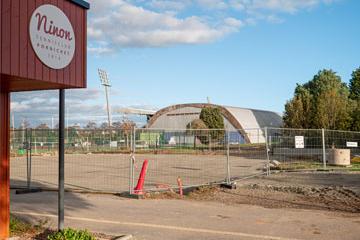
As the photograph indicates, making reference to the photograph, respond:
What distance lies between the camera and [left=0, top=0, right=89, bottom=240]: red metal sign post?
6.27m

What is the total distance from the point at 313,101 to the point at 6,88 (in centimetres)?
3980

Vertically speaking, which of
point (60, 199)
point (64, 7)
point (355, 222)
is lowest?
point (355, 222)

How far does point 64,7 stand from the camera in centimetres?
727

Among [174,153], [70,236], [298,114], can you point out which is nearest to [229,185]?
[174,153]

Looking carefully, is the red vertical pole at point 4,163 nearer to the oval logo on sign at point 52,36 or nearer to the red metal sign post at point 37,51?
the red metal sign post at point 37,51

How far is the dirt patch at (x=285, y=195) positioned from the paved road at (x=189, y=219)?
874 mm

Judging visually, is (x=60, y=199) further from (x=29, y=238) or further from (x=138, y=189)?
(x=138, y=189)

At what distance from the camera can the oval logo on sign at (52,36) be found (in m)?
6.73

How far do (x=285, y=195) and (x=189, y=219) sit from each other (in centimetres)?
507

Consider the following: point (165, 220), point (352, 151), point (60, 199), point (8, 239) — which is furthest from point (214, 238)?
point (352, 151)

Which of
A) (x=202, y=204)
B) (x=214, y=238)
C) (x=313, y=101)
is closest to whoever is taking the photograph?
(x=214, y=238)

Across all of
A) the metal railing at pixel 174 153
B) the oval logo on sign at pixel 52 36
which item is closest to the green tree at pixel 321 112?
the metal railing at pixel 174 153

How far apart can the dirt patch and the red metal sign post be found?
6686 millimetres

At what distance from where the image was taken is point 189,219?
10172 millimetres
